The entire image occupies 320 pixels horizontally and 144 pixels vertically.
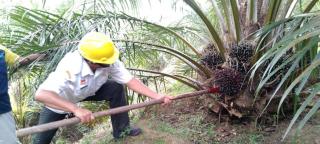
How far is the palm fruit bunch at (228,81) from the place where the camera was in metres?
3.64

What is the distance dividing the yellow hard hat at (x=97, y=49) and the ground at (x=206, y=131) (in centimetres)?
117

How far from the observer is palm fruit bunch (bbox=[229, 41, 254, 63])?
3.65m

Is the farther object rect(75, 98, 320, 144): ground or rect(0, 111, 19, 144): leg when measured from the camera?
rect(75, 98, 320, 144): ground

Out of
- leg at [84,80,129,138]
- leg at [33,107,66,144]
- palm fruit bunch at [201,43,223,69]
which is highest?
palm fruit bunch at [201,43,223,69]

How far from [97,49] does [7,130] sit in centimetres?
83

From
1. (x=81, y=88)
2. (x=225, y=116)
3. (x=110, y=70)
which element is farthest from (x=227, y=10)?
(x=81, y=88)

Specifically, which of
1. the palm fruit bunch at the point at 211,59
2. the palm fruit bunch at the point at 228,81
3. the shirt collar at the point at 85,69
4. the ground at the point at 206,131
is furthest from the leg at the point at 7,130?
the palm fruit bunch at the point at 211,59

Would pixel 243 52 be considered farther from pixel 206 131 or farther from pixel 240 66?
pixel 206 131

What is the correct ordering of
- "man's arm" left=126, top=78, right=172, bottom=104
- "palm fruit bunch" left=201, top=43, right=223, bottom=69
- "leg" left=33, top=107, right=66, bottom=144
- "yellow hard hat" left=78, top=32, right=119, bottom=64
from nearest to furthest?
"yellow hard hat" left=78, top=32, right=119, bottom=64 < "man's arm" left=126, top=78, right=172, bottom=104 < "leg" left=33, top=107, right=66, bottom=144 < "palm fruit bunch" left=201, top=43, right=223, bottom=69

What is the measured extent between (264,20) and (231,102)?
865 mm

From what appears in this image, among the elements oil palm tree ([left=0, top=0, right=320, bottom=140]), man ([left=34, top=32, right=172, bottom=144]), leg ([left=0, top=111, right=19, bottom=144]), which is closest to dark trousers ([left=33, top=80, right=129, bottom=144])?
man ([left=34, top=32, right=172, bottom=144])

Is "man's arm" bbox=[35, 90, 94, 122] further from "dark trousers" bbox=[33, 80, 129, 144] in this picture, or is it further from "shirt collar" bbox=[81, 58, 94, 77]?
"dark trousers" bbox=[33, 80, 129, 144]

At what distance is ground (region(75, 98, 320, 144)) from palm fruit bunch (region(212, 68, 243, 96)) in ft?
1.31

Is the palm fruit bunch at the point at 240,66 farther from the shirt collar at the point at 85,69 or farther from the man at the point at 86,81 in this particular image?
the shirt collar at the point at 85,69
